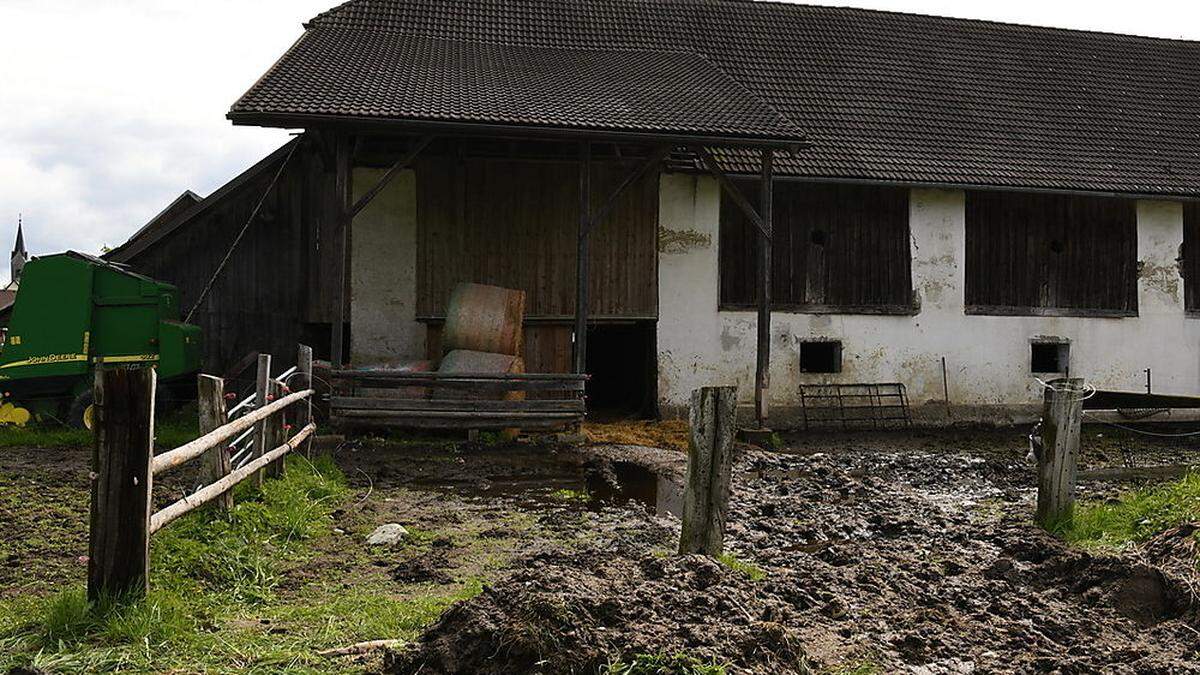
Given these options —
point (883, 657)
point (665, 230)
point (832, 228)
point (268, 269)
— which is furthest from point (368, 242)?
point (883, 657)

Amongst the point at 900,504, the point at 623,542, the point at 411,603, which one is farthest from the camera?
the point at 900,504

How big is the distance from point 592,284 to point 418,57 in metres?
4.46

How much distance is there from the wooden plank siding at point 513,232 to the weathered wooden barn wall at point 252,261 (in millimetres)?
1853

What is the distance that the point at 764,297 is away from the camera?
15.3 metres

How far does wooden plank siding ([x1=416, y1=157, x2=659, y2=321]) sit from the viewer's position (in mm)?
15383

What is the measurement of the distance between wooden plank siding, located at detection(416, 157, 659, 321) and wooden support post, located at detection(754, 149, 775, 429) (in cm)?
207

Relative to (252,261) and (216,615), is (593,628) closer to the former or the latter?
(216,615)

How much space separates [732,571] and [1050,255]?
48.0 ft

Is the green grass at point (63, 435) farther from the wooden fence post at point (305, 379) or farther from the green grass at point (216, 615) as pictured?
the green grass at point (216, 615)

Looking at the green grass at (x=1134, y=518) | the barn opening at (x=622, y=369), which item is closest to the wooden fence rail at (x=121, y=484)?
the green grass at (x=1134, y=518)

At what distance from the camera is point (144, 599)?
500cm

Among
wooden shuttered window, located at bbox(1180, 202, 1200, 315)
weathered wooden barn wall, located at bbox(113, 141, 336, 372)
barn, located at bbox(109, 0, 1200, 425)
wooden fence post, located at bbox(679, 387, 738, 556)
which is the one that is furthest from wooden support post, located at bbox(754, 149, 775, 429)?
wooden fence post, located at bbox(679, 387, 738, 556)

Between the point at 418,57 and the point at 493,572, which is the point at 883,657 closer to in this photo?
the point at 493,572

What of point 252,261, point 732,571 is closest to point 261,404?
point 732,571
